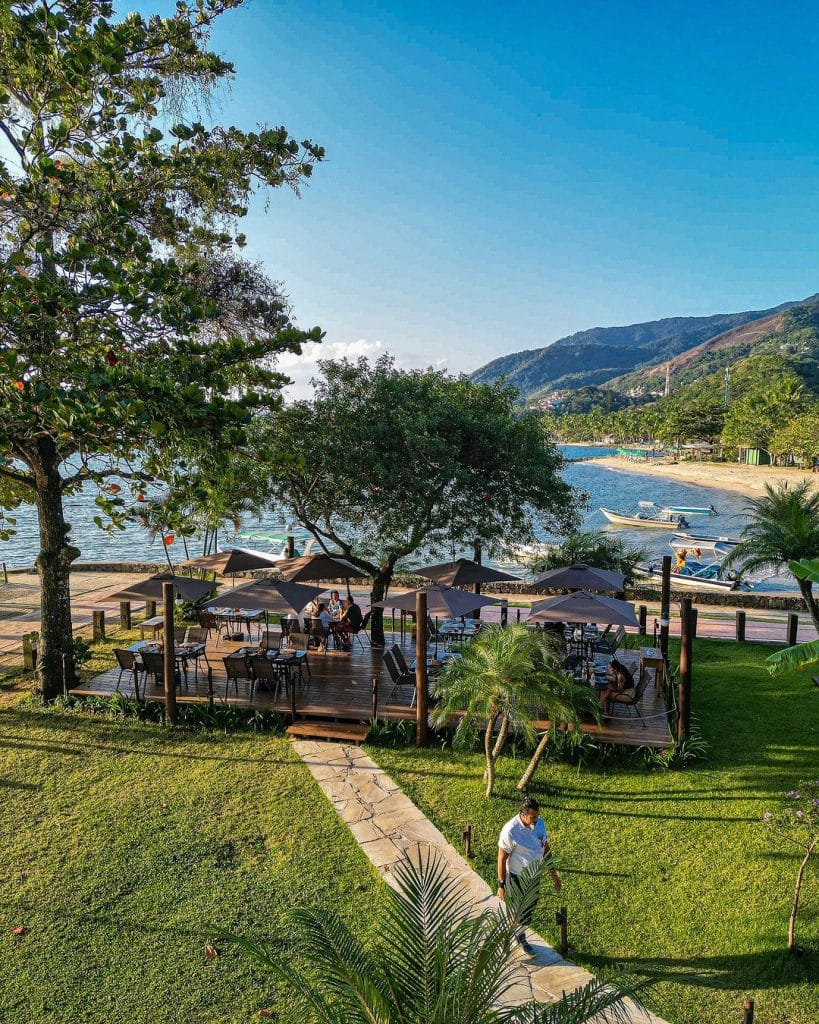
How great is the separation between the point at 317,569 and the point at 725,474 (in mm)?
87410

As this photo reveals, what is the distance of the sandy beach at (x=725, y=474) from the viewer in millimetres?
76500

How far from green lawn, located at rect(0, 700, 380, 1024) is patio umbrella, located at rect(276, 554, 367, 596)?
421cm

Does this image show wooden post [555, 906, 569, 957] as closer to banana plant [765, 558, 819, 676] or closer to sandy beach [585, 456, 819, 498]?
banana plant [765, 558, 819, 676]

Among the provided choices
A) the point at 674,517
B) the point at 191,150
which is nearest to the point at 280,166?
the point at 191,150

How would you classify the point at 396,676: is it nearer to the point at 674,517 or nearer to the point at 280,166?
the point at 280,166

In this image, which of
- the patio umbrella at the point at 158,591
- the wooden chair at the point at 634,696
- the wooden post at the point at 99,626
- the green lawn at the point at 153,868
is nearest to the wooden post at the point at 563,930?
the green lawn at the point at 153,868

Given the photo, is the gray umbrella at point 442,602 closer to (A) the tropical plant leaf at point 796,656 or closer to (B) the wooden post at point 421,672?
(B) the wooden post at point 421,672

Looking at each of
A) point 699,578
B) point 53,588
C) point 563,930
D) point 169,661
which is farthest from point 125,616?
point 699,578

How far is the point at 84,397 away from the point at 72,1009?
6.35m

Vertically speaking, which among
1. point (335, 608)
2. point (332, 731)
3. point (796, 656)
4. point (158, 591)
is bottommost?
point (332, 731)

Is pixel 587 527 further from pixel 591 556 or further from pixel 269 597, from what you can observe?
pixel 269 597

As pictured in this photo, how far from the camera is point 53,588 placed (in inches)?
511

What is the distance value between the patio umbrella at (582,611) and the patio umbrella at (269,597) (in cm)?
428

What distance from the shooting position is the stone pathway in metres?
6.05
